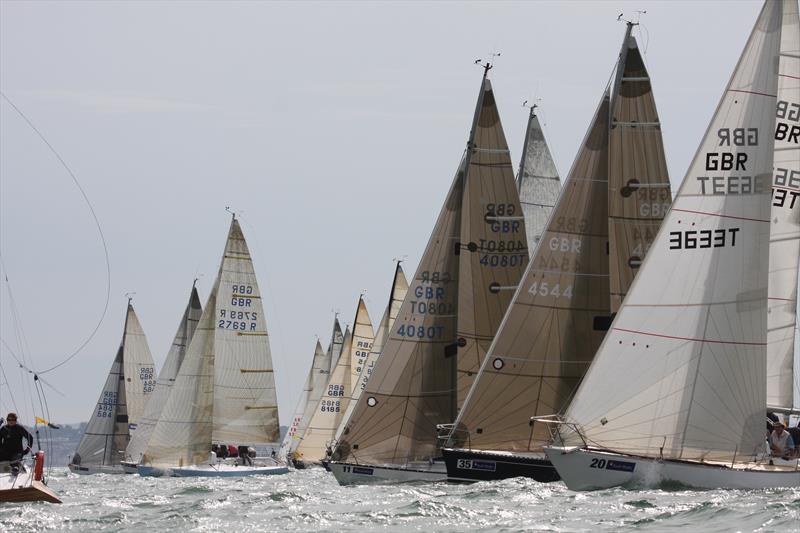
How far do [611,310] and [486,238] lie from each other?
16.4ft

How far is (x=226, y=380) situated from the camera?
5747 cm

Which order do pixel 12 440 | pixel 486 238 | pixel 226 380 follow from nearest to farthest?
pixel 12 440 < pixel 486 238 < pixel 226 380

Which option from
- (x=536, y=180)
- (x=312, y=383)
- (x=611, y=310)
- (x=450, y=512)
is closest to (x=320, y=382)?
(x=312, y=383)

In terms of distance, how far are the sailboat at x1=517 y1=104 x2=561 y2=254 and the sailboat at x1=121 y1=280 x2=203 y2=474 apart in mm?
20996

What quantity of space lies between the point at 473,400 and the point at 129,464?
1209 inches

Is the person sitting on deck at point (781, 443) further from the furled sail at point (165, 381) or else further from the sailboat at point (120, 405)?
the sailboat at point (120, 405)

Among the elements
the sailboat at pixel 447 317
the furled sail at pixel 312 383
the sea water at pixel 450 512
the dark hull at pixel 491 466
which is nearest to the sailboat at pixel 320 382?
the furled sail at pixel 312 383

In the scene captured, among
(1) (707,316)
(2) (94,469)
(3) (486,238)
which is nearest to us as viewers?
(1) (707,316)

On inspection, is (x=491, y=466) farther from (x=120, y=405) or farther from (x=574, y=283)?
(x=120, y=405)

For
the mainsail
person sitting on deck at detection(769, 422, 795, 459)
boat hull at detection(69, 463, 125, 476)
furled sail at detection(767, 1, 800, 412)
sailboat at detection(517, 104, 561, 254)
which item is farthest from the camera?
boat hull at detection(69, 463, 125, 476)

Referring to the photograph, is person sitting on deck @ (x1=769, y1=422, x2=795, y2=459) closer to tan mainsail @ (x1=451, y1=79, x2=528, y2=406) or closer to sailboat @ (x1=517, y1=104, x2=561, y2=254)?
tan mainsail @ (x1=451, y1=79, x2=528, y2=406)

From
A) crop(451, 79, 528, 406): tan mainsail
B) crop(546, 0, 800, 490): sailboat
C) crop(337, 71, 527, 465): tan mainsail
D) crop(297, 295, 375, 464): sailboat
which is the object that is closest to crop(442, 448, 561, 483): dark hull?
crop(546, 0, 800, 490): sailboat

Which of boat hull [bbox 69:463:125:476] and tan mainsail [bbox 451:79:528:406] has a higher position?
tan mainsail [bbox 451:79:528:406]

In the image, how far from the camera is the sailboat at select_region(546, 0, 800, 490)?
1088 inches
